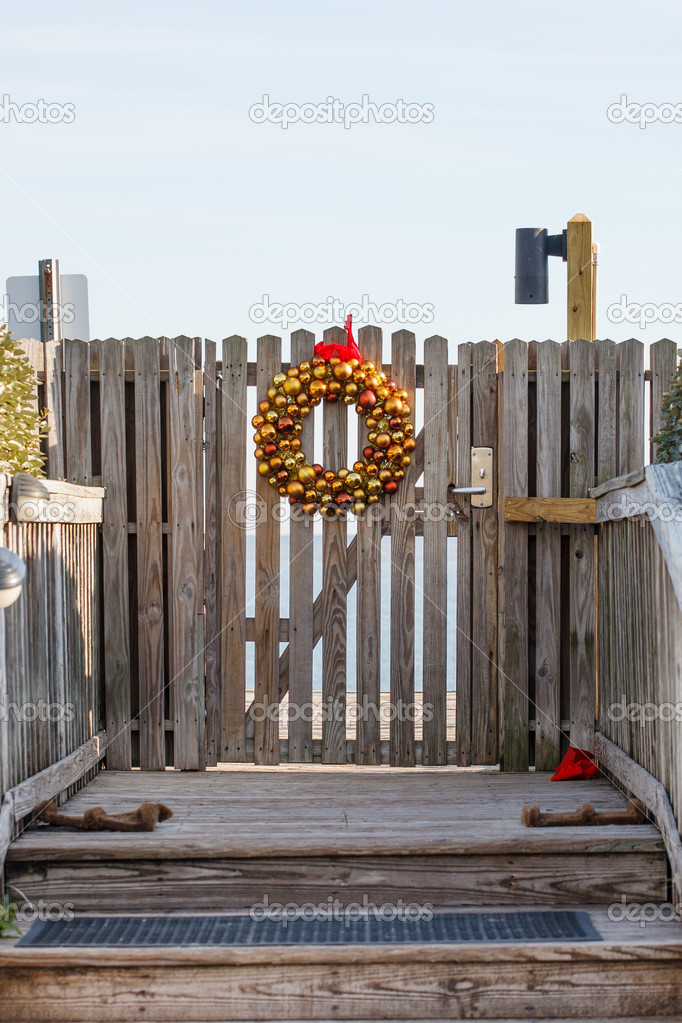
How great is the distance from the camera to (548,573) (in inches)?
176

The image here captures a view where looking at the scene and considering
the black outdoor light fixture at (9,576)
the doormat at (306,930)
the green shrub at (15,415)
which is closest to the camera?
the black outdoor light fixture at (9,576)

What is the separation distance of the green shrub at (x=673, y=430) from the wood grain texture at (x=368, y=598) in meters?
1.36

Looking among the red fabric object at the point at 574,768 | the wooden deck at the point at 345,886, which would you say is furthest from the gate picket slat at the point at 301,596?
the red fabric object at the point at 574,768

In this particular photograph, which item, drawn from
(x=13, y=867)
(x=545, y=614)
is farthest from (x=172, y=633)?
(x=545, y=614)

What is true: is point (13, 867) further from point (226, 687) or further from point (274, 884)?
point (226, 687)

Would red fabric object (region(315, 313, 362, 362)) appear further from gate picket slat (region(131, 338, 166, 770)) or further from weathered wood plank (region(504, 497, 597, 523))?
weathered wood plank (region(504, 497, 597, 523))

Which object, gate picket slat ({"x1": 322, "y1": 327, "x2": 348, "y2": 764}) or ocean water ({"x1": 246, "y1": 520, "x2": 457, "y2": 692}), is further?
ocean water ({"x1": 246, "y1": 520, "x2": 457, "y2": 692})

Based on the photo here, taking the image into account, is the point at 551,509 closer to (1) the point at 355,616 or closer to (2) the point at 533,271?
(2) the point at 533,271

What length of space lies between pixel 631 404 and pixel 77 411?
8.99 ft

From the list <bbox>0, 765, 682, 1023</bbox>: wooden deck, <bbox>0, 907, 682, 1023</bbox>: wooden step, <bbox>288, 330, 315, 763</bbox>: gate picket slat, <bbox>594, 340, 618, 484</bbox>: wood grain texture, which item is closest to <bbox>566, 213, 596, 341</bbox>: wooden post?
<bbox>594, 340, 618, 484</bbox>: wood grain texture

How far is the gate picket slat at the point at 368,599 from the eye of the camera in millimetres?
4461

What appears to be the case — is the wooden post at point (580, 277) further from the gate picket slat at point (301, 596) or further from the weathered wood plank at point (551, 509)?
the gate picket slat at point (301, 596)

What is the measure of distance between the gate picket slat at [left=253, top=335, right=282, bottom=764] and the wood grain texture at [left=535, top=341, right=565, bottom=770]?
1.29 metres

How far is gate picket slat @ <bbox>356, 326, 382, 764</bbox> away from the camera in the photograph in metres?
4.46
